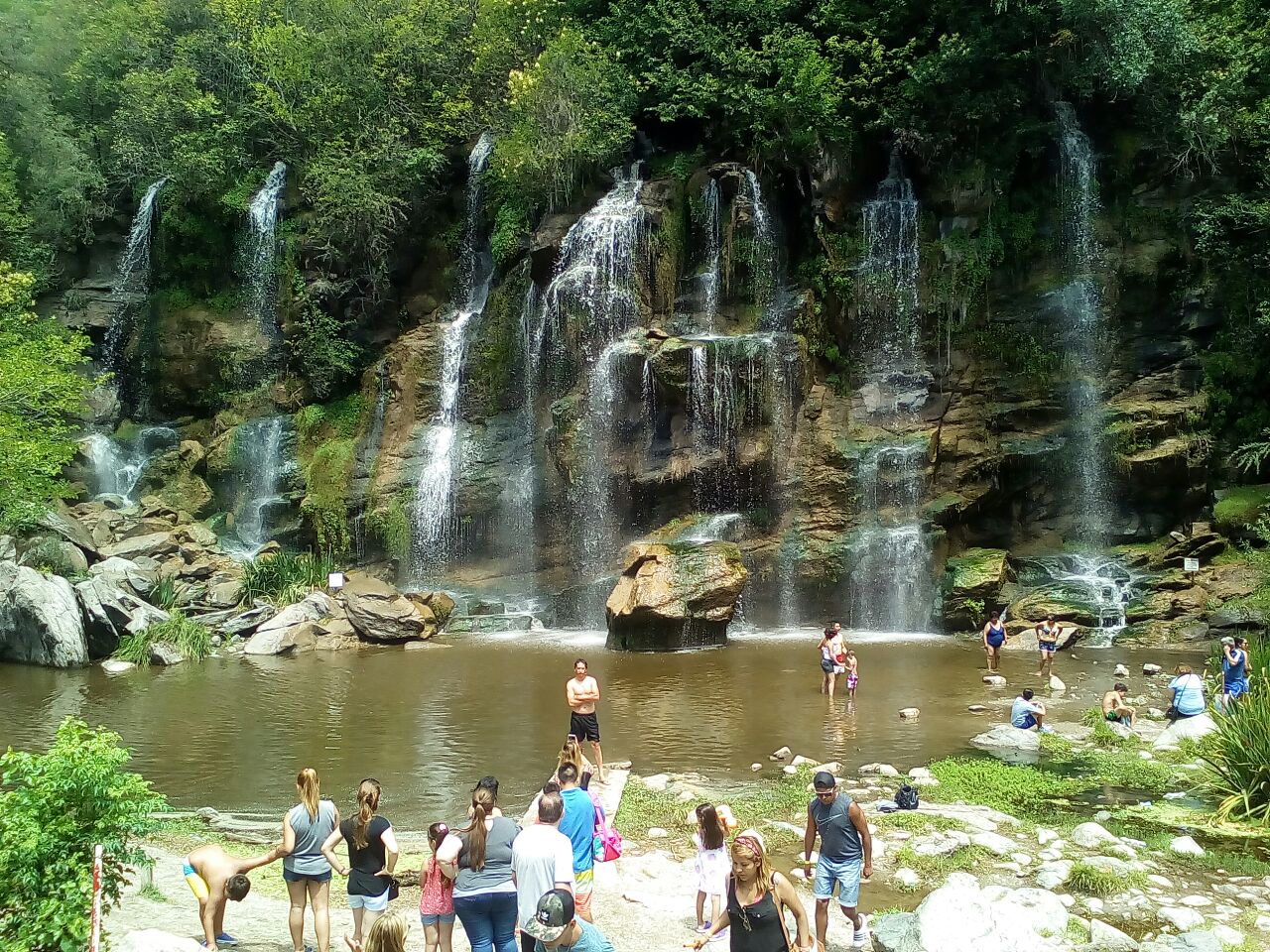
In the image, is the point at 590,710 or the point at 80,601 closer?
the point at 590,710

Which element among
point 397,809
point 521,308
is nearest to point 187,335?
point 521,308

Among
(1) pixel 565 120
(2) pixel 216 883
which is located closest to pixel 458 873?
(2) pixel 216 883

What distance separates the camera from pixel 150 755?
1302 centimetres

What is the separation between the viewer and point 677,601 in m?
20.9

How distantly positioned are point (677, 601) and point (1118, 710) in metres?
9.44

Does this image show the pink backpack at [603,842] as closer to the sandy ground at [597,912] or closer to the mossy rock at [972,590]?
the sandy ground at [597,912]

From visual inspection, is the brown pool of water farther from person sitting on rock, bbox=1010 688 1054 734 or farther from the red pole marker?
the red pole marker

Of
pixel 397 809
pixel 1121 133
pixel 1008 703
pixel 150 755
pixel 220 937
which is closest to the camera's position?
pixel 220 937

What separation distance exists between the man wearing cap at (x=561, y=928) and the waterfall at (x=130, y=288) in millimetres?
36163

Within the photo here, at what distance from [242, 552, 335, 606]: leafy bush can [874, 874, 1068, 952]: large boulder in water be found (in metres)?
21.7

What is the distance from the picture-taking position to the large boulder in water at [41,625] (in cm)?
2047

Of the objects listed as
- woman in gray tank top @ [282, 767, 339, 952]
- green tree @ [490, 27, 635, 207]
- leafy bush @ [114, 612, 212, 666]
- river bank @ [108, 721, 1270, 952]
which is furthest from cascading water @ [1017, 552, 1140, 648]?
leafy bush @ [114, 612, 212, 666]

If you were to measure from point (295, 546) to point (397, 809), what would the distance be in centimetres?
2132

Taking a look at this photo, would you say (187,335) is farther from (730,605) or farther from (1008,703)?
(1008,703)
